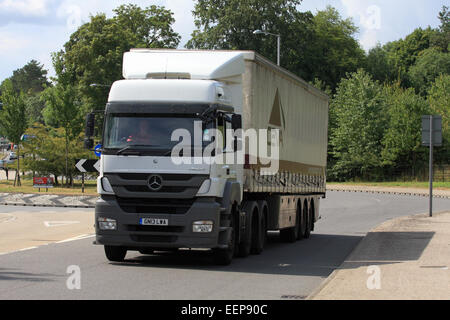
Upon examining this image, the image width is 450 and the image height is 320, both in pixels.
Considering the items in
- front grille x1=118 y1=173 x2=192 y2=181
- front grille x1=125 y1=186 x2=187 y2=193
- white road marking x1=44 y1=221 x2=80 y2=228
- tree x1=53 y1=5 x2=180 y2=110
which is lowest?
white road marking x1=44 y1=221 x2=80 y2=228

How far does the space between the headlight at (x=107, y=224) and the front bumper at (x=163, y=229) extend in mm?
54

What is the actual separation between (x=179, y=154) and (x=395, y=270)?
397 centimetres

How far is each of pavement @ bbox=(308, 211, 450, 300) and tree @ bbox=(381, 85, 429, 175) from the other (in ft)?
181

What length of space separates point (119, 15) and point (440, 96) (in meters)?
33.4

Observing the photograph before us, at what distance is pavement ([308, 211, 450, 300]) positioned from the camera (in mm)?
10719

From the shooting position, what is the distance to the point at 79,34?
80.0m

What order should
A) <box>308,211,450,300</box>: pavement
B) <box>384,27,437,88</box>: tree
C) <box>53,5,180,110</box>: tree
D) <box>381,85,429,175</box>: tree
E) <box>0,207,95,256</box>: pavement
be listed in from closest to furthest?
<box>308,211,450,300</box>: pavement → <box>0,207,95,256</box>: pavement → <box>53,5,180,110</box>: tree → <box>381,85,429,175</box>: tree → <box>384,27,437,88</box>: tree

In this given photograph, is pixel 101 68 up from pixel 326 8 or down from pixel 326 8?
down

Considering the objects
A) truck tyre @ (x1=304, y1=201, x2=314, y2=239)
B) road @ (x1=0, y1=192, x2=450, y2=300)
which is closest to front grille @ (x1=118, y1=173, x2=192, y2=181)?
road @ (x1=0, y1=192, x2=450, y2=300)

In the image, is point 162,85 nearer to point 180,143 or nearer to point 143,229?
point 180,143

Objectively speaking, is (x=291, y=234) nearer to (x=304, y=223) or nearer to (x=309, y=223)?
(x=304, y=223)

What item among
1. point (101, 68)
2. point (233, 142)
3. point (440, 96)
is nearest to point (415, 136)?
point (440, 96)

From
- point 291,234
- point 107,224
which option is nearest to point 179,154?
point 107,224

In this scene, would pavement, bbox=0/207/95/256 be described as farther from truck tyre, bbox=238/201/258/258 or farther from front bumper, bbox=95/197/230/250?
truck tyre, bbox=238/201/258/258
